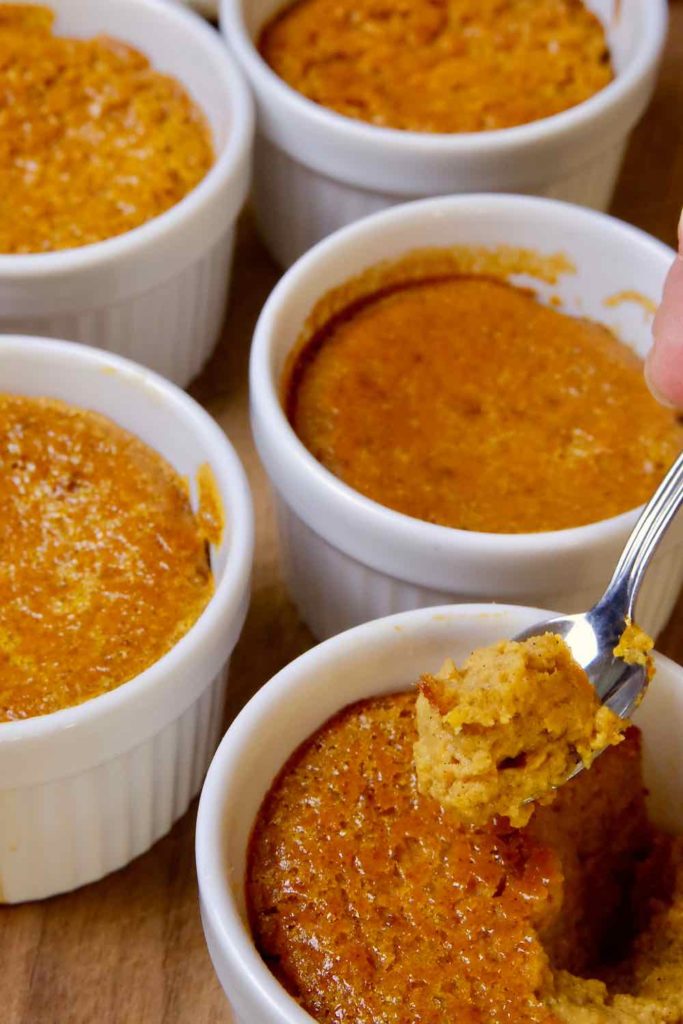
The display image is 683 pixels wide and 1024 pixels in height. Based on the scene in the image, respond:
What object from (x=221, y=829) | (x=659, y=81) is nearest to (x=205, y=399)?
(x=221, y=829)

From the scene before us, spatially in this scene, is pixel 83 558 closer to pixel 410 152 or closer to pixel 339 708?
pixel 339 708

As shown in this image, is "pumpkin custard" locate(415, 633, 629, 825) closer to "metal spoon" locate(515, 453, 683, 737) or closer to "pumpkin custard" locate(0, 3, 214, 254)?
"metal spoon" locate(515, 453, 683, 737)

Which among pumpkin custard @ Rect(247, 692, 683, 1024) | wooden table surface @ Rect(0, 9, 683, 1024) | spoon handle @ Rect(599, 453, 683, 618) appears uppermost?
spoon handle @ Rect(599, 453, 683, 618)

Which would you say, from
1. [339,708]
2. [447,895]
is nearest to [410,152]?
[339,708]

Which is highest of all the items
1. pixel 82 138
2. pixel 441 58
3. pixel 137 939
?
pixel 441 58

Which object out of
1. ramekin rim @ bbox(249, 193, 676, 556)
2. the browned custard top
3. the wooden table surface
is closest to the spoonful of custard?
ramekin rim @ bbox(249, 193, 676, 556)

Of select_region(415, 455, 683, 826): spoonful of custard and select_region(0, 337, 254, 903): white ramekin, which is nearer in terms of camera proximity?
select_region(415, 455, 683, 826): spoonful of custard

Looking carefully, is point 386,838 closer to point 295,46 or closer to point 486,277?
point 486,277
